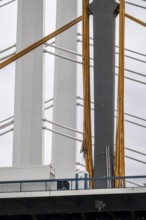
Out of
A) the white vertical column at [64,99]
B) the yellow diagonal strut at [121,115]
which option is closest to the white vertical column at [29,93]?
the white vertical column at [64,99]

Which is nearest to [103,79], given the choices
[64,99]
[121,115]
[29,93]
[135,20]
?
[121,115]

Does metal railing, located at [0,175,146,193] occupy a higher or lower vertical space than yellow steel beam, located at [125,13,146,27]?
lower

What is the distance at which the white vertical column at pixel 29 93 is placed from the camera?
54781mm

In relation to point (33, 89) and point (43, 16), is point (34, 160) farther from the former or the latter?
point (43, 16)

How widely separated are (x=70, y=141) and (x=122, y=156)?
35.6 feet

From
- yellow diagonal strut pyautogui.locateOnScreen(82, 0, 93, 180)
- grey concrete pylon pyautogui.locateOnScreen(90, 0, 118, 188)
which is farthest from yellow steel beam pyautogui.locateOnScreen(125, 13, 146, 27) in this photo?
yellow diagonal strut pyautogui.locateOnScreen(82, 0, 93, 180)

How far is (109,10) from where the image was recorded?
4850cm

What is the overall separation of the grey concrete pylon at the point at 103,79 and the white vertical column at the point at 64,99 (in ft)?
28.3

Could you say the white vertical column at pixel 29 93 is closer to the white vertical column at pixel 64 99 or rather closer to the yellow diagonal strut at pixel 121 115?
the white vertical column at pixel 64 99

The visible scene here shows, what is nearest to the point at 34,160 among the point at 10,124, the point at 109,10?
the point at 10,124

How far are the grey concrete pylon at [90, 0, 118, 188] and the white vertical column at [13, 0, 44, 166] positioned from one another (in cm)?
757

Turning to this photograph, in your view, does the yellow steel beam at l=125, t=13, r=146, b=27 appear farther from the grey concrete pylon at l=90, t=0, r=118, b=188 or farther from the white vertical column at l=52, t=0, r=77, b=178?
the white vertical column at l=52, t=0, r=77, b=178

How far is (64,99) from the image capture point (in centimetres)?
5656

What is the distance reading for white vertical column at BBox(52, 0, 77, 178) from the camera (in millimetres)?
56000
